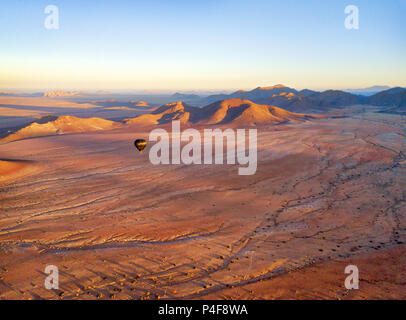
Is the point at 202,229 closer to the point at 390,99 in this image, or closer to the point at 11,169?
the point at 11,169

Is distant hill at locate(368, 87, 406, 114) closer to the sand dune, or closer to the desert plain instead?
the desert plain

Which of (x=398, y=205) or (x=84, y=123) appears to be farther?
(x=84, y=123)

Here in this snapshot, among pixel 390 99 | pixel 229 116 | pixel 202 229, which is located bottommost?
pixel 202 229

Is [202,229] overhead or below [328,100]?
below

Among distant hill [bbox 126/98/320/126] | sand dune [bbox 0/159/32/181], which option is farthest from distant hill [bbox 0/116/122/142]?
sand dune [bbox 0/159/32/181]

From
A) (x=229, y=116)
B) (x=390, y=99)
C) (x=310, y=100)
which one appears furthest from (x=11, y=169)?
(x=390, y=99)

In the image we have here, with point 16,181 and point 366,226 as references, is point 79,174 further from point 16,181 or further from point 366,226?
point 366,226
